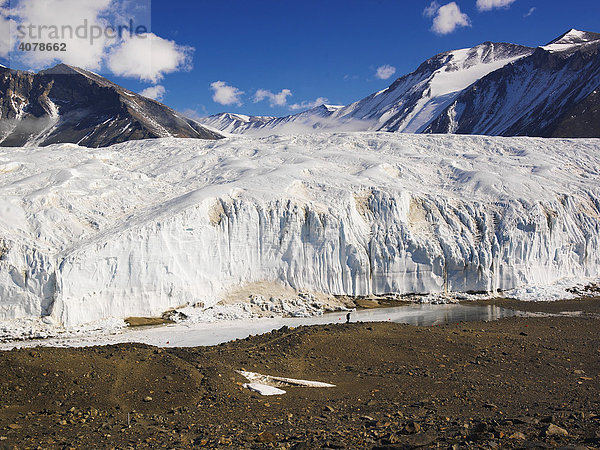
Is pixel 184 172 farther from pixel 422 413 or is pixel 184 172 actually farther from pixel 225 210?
pixel 422 413

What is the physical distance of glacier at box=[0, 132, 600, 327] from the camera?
951 inches

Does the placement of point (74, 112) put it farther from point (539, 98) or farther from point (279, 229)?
point (279, 229)

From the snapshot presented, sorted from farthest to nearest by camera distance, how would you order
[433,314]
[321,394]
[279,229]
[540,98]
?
1. [540,98]
2. [279,229]
3. [433,314]
4. [321,394]

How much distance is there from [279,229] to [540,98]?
5105 inches

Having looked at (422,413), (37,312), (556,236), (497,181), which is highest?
(497,181)

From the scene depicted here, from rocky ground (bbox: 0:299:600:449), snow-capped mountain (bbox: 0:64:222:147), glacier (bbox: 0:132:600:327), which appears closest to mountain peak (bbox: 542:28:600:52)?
snow-capped mountain (bbox: 0:64:222:147)

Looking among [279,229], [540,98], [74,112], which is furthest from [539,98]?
[74,112]

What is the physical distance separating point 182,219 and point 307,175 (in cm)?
1051

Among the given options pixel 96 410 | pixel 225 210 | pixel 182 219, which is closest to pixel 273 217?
pixel 225 210

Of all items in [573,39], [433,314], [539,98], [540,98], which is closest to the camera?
[433,314]

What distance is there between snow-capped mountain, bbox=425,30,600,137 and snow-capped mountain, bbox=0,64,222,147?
8745 centimetres

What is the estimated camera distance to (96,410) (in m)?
10.0

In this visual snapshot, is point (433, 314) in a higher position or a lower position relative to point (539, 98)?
lower

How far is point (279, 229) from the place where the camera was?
2919cm
